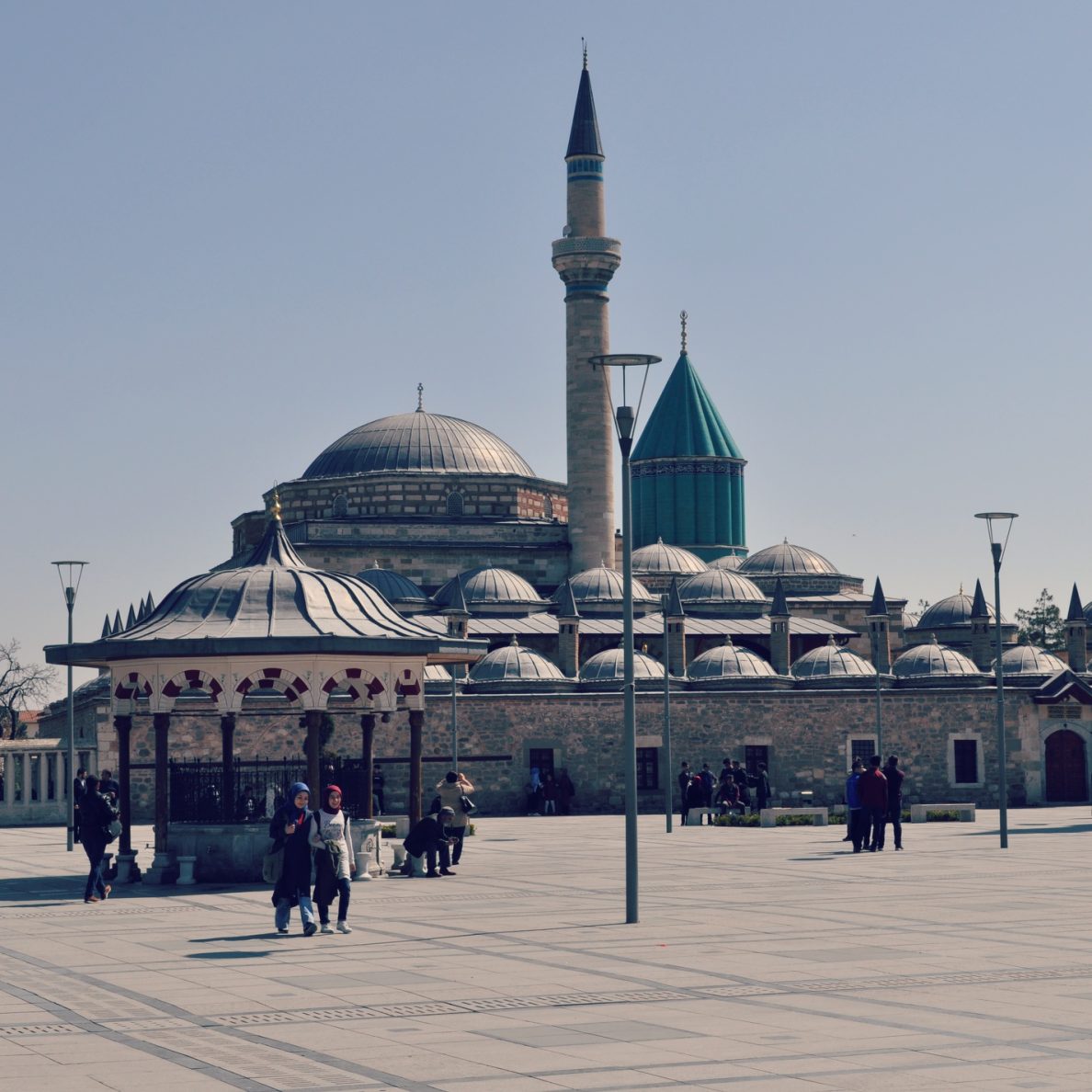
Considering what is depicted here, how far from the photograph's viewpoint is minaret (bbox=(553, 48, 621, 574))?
5175 centimetres

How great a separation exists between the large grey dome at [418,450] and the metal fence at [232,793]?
3571 cm

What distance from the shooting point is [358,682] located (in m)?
21.6

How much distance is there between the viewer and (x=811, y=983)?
11844 millimetres

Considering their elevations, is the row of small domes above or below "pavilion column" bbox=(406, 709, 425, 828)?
above

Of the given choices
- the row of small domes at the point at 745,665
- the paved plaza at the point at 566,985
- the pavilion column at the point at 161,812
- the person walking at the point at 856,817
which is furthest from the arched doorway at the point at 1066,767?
the pavilion column at the point at 161,812

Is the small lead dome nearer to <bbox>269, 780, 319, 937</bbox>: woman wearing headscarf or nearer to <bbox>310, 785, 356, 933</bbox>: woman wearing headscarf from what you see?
<bbox>310, 785, 356, 933</bbox>: woman wearing headscarf

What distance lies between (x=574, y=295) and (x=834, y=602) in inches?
551

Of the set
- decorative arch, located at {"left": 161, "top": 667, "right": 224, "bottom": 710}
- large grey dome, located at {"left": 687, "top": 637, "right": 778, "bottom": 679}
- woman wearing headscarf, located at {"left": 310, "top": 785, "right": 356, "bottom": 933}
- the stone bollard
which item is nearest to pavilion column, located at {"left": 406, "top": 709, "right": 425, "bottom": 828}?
decorative arch, located at {"left": 161, "top": 667, "right": 224, "bottom": 710}

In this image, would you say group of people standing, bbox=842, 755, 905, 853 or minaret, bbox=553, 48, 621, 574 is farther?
minaret, bbox=553, 48, 621, 574

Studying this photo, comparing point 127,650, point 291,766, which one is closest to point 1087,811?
point 291,766

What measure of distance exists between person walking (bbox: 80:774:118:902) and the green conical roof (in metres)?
49.4

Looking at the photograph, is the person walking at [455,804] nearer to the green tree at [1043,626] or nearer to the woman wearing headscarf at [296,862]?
Result: the woman wearing headscarf at [296,862]

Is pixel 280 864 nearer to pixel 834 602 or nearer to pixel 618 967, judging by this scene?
pixel 618 967

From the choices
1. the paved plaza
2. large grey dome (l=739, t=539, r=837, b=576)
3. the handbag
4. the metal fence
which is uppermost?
large grey dome (l=739, t=539, r=837, b=576)
